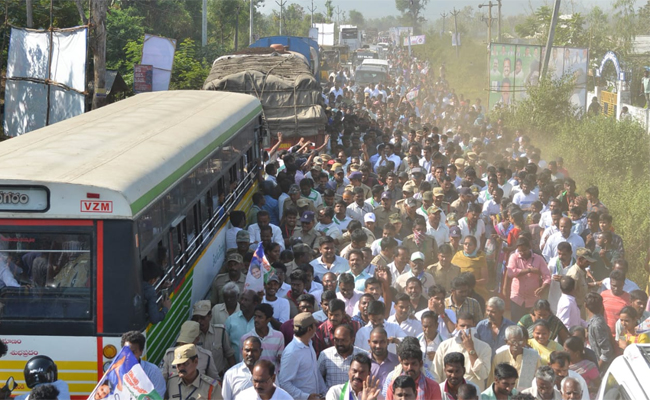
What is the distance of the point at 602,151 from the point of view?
1948 cm

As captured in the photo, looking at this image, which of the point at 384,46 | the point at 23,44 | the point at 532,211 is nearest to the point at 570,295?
the point at 532,211

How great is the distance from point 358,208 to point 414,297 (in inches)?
144

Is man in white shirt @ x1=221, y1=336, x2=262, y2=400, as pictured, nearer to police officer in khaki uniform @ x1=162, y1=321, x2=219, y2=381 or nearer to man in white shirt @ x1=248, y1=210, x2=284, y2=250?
police officer in khaki uniform @ x1=162, y1=321, x2=219, y2=381

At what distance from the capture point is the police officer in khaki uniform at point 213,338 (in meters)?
7.13

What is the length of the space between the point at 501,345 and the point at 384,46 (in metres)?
83.3

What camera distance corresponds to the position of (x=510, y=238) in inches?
422

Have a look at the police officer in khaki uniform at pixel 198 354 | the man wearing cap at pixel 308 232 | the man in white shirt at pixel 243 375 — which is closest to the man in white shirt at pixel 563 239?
the man wearing cap at pixel 308 232

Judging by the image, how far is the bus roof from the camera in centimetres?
606

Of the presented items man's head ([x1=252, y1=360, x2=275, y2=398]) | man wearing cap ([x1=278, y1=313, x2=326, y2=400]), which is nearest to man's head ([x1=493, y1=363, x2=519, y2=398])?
man wearing cap ([x1=278, y1=313, x2=326, y2=400])

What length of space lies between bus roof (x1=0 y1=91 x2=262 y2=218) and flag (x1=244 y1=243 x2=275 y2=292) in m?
1.07

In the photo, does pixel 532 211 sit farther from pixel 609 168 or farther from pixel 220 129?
pixel 609 168

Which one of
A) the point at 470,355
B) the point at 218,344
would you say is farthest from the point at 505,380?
the point at 218,344

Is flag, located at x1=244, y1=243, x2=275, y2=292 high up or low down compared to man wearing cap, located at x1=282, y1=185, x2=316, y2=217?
down

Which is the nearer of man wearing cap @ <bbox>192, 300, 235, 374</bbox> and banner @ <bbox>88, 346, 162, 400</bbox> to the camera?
banner @ <bbox>88, 346, 162, 400</bbox>
